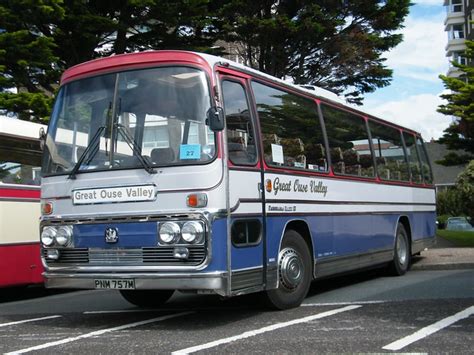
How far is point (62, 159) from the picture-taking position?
25.2 ft

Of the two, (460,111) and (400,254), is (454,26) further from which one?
(400,254)

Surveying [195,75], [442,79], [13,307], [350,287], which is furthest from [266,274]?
[442,79]

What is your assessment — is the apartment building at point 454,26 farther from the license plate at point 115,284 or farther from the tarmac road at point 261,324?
the license plate at point 115,284

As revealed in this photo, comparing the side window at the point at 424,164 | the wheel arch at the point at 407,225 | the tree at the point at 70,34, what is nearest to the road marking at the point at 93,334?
the wheel arch at the point at 407,225

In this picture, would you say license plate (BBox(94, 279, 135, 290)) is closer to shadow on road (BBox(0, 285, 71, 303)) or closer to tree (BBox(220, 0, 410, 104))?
shadow on road (BBox(0, 285, 71, 303))

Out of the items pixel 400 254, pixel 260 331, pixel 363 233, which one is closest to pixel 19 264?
pixel 260 331

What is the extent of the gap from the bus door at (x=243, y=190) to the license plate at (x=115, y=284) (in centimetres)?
111

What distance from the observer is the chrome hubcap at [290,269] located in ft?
25.9

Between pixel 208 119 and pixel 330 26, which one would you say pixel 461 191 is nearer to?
pixel 330 26

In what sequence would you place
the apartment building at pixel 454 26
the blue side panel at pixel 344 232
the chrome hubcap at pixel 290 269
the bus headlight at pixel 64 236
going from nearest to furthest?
1. the bus headlight at pixel 64 236
2. the blue side panel at pixel 344 232
3. the chrome hubcap at pixel 290 269
4. the apartment building at pixel 454 26

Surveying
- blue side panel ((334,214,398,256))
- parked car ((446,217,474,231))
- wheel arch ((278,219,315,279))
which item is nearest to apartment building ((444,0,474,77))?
parked car ((446,217,474,231))

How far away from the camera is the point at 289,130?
852 cm

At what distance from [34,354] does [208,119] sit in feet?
9.54

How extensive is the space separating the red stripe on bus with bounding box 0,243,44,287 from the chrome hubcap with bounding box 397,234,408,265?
6420 millimetres
